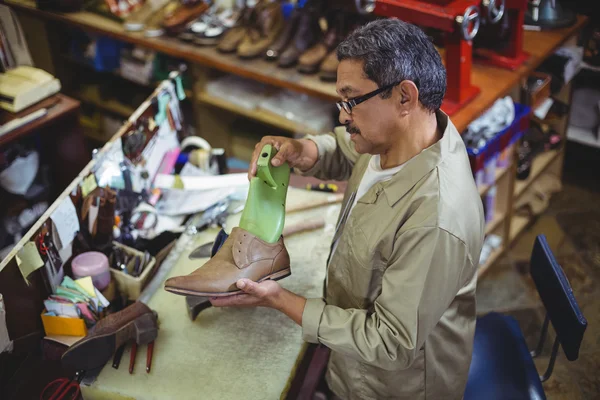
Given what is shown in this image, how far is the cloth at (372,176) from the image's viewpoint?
1686 millimetres

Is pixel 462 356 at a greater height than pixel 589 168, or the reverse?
pixel 462 356

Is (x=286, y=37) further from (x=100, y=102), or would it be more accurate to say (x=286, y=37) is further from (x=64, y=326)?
(x=64, y=326)

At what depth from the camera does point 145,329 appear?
A: 6.15ft

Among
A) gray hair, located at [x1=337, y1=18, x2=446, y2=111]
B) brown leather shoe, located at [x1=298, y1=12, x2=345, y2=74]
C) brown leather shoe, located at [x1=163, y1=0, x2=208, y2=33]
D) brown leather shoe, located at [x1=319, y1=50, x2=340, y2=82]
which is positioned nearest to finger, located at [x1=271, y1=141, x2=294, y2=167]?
gray hair, located at [x1=337, y1=18, x2=446, y2=111]

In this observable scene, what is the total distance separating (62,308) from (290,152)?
2.80 feet

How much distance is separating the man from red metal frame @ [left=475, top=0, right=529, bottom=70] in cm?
148

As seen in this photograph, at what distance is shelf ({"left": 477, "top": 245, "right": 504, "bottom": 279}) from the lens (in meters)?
3.38

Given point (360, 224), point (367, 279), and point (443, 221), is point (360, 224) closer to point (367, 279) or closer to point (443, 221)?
point (367, 279)

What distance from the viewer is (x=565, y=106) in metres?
→ 3.54

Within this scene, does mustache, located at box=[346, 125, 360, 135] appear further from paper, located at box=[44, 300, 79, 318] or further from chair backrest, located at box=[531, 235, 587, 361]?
paper, located at box=[44, 300, 79, 318]

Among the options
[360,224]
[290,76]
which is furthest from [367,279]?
[290,76]

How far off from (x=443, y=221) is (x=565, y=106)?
7.92 feet

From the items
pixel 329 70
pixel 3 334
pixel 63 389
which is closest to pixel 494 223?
pixel 329 70

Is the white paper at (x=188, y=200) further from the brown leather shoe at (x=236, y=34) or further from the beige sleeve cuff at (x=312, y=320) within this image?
the brown leather shoe at (x=236, y=34)
